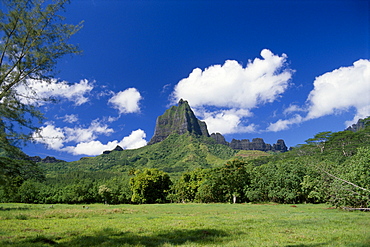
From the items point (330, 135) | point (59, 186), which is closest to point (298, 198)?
point (330, 135)

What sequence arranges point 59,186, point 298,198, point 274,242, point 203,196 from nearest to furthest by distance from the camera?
point 274,242
point 298,198
point 203,196
point 59,186

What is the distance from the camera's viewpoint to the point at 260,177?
2251 inches

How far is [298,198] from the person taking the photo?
50.9m

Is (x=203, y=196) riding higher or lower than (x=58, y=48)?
lower

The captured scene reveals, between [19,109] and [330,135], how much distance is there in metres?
122

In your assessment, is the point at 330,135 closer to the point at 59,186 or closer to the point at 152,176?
the point at 152,176

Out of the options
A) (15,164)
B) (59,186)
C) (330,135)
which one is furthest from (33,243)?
(330,135)

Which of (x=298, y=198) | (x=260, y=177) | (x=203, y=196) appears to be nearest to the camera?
(x=298, y=198)

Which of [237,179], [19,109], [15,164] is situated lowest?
[237,179]

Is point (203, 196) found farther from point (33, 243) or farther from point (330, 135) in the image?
point (330, 135)

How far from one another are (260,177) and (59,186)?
83.2m

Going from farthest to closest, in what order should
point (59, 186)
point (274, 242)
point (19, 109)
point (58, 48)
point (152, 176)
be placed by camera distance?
point (59, 186), point (152, 176), point (58, 48), point (19, 109), point (274, 242)

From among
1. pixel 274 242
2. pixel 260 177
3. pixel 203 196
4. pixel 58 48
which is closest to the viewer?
pixel 274 242

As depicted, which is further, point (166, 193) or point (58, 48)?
point (166, 193)
